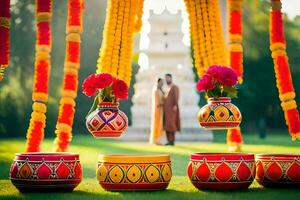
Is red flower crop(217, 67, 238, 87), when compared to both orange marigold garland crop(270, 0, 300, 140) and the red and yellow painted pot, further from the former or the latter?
orange marigold garland crop(270, 0, 300, 140)

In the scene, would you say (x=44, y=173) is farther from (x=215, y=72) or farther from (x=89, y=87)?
(x=215, y=72)

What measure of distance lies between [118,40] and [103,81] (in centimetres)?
214

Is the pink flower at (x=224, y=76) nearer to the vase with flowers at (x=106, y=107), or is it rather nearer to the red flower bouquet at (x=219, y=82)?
the red flower bouquet at (x=219, y=82)

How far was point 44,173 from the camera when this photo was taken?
15.8 feet

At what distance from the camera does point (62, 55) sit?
953 inches

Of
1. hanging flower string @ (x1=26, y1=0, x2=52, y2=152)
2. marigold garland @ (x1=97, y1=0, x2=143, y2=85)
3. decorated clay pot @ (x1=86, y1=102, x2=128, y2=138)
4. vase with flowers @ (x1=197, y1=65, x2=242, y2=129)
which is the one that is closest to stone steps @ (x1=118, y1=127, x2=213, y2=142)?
hanging flower string @ (x1=26, y1=0, x2=52, y2=152)

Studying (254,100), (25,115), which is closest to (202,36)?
(25,115)

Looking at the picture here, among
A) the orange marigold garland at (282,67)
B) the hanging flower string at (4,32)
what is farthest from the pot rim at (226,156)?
the orange marigold garland at (282,67)

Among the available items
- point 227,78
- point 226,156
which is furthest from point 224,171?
point 227,78

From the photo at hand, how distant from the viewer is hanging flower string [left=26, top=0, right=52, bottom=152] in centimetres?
818

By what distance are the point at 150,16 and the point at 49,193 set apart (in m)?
14.8

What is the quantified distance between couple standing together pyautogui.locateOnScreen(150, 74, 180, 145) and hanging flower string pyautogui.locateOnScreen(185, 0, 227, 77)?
226 inches

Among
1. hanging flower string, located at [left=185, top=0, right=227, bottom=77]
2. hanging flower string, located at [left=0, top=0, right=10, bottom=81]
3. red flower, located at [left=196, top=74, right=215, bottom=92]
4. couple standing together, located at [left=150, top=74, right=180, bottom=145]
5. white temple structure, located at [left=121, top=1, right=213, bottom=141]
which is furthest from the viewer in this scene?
white temple structure, located at [left=121, top=1, right=213, bottom=141]

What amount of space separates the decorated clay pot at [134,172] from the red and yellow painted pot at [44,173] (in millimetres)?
301
